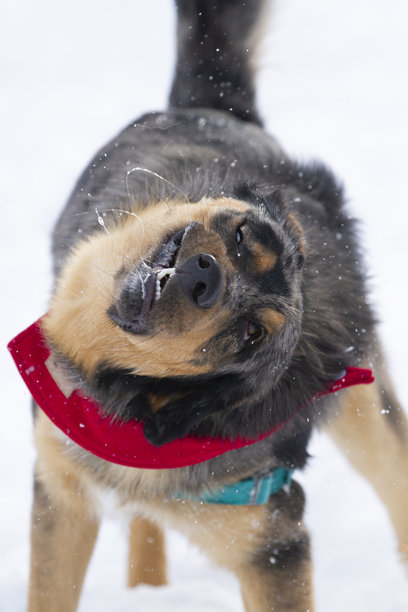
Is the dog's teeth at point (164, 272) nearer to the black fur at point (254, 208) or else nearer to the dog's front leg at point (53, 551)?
the black fur at point (254, 208)

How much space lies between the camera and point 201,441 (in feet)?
9.50

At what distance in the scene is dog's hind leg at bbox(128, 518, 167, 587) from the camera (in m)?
3.84

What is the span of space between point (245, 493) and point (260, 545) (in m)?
0.27

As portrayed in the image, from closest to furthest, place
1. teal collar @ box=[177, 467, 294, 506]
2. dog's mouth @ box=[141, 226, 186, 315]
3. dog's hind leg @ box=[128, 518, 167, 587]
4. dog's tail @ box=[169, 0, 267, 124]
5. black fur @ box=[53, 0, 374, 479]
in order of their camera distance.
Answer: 1. dog's mouth @ box=[141, 226, 186, 315]
2. black fur @ box=[53, 0, 374, 479]
3. teal collar @ box=[177, 467, 294, 506]
4. dog's hind leg @ box=[128, 518, 167, 587]
5. dog's tail @ box=[169, 0, 267, 124]

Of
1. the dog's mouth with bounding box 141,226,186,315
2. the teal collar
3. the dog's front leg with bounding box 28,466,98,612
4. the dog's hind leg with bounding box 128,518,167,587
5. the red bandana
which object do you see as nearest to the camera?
the dog's mouth with bounding box 141,226,186,315

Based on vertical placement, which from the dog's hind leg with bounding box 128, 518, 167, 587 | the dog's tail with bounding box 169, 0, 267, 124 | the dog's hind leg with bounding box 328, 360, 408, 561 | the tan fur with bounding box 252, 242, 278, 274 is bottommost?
the dog's hind leg with bounding box 128, 518, 167, 587

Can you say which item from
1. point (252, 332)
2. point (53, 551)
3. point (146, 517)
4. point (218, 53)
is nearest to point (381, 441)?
point (146, 517)

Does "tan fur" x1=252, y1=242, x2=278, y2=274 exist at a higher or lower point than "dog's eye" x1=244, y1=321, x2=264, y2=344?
higher

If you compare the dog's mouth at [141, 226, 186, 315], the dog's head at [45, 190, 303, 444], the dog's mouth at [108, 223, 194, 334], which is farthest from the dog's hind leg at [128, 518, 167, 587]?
the dog's mouth at [141, 226, 186, 315]

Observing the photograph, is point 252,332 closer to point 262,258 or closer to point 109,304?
point 262,258

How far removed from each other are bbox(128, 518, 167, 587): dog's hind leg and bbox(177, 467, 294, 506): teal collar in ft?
2.90

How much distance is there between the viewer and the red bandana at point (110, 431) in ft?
9.53

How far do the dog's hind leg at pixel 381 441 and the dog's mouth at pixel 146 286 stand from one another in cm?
166

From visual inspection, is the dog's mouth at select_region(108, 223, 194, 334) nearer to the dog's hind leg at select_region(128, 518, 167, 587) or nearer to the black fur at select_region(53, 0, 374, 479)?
the black fur at select_region(53, 0, 374, 479)
